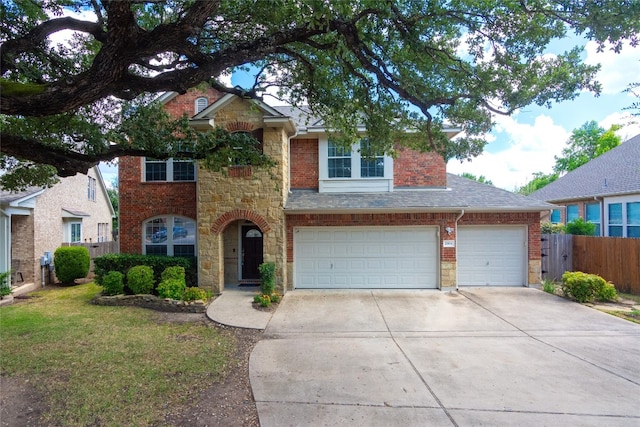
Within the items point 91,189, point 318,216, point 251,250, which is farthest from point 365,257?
point 91,189

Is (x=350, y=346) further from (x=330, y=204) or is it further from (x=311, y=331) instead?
(x=330, y=204)

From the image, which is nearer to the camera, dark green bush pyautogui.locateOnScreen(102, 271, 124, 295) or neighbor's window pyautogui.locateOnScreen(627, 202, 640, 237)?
dark green bush pyautogui.locateOnScreen(102, 271, 124, 295)

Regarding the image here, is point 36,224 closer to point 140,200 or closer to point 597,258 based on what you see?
point 140,200

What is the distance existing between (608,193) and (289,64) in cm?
1626

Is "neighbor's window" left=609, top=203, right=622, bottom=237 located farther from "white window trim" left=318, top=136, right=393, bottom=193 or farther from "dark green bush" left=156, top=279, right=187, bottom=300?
"dark green bush" left=156, top=279, right=187, bottom=300

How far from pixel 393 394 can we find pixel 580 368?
3421 millimetres

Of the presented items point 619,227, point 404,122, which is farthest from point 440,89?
point 619,227

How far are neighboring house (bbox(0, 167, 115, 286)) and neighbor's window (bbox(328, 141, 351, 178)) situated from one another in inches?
409

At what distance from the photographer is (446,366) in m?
5.52

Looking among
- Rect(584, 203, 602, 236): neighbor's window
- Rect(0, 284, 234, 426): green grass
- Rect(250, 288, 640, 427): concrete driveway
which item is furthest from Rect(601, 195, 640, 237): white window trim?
Rect(0, 284, 234, 426): green grass

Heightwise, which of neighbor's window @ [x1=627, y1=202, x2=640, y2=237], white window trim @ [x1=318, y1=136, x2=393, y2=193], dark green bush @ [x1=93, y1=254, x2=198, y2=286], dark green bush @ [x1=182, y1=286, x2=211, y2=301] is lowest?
dark green bush @ [x1=182, y1=286, x2=211, y2=301]

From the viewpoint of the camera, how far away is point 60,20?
5.52m

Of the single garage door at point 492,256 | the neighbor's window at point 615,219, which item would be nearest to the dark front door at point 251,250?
the single garage door at point 492,256

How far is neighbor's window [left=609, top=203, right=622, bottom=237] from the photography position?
49.0ft
